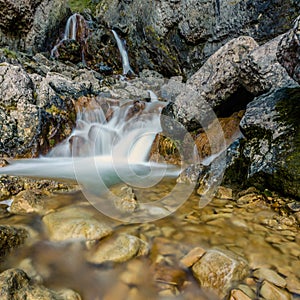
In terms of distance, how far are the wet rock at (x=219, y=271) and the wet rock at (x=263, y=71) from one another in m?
3.48

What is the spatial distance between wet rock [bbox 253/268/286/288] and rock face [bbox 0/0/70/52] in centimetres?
1607

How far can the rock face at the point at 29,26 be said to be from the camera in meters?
14.5

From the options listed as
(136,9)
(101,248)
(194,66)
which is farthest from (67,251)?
(136,9)

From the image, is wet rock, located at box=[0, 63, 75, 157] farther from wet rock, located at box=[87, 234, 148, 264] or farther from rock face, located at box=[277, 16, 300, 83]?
rock face, located at box=[277, 16, 300, 83]

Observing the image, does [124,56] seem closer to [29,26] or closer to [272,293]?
[29,26]

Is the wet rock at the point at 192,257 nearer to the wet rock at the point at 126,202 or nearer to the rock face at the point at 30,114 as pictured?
the wet rock at the point at 126,202

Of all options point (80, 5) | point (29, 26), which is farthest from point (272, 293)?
point (80, 5)

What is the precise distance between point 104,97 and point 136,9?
7.73m

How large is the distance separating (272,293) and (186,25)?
Result: 1188 centimetres

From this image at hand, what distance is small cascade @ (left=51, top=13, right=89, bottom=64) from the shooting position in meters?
14.6

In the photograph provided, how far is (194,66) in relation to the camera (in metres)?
11.8

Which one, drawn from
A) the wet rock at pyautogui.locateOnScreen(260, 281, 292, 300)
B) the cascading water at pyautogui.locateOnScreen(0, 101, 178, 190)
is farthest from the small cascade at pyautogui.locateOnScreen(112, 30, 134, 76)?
the wet rock at pyautogui.locateOnScreen(260, 281, 292, 300)

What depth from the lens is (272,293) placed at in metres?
2.05

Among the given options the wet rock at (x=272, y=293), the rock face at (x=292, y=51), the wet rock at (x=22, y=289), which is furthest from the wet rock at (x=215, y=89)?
the wet rock at (x=22, y=289)
